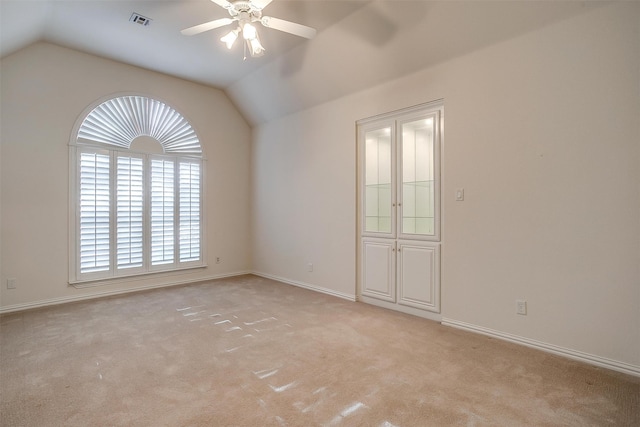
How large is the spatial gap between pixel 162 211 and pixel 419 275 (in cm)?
388

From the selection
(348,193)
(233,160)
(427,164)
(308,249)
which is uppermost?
(233,160)

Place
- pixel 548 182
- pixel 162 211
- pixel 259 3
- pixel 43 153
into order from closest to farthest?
pixel 259 3
pixel 548 182
pixel 43 153
pixel 162 211

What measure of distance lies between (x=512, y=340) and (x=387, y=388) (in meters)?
1.49

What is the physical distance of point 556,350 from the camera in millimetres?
2688

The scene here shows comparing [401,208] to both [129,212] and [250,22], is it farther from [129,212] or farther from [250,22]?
[129,212]

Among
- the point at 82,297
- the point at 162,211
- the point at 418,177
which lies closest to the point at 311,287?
the point at 418,177

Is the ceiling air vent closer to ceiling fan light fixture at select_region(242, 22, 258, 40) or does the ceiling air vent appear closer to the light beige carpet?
ceiling fan light fixture at select_region(242, 22, 258, 40)

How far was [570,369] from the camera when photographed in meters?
2.43

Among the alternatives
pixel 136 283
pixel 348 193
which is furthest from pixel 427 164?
pixel 136 283

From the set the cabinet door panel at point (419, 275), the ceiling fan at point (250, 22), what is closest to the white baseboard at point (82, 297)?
the cabinet door panel at point (419, 275)

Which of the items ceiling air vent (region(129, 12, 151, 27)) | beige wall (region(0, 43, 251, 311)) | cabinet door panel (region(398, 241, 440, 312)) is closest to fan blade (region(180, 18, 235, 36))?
ceiling air vent (region(129, 12, 151, 27))

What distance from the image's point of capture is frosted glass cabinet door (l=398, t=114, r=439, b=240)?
141 inches

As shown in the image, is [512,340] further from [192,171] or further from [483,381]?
[192,171]

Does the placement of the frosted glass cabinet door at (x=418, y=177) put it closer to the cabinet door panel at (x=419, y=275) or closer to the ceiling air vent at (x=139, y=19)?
the cabinet door panel at (x=419, y=275)
